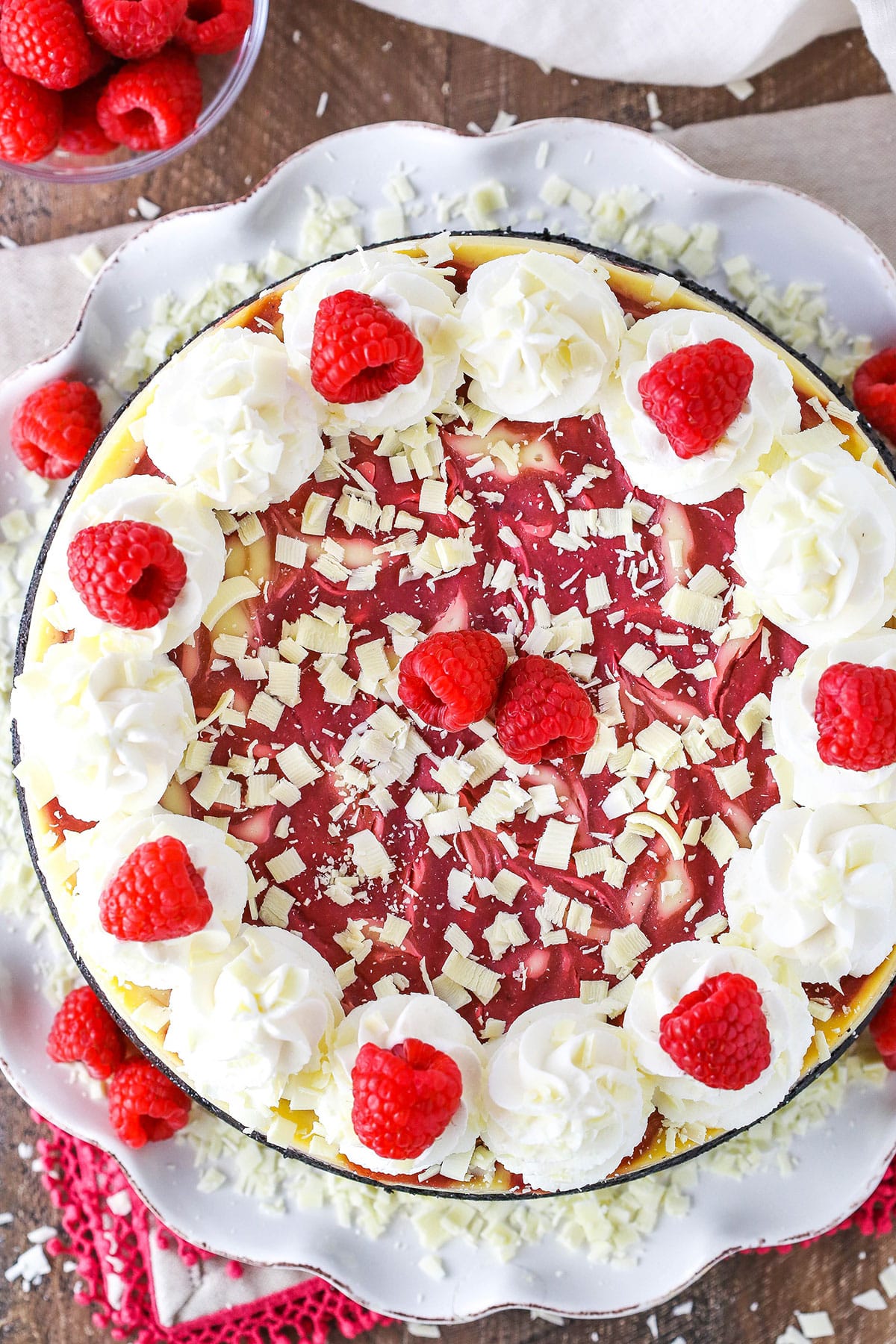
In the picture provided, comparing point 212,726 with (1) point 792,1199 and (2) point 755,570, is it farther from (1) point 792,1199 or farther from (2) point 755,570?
(1) point 792,1199

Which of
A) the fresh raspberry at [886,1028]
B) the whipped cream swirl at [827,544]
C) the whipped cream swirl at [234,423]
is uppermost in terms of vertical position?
the whipped cream swirl at [234,423]

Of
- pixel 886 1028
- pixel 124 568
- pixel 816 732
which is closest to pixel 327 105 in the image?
pixel 124 568

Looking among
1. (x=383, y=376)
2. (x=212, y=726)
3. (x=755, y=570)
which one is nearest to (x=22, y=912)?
(x=212, y=726)

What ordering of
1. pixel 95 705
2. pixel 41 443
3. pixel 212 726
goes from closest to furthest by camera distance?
1. pixel 95 705
2. pixel 212 726
3. pixel 41 443

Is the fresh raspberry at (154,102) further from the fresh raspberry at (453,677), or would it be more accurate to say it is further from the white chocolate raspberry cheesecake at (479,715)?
the fresh raspberry at (453,677)

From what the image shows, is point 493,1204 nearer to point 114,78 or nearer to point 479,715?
point 479,715

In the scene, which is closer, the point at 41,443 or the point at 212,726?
the point at 212,726

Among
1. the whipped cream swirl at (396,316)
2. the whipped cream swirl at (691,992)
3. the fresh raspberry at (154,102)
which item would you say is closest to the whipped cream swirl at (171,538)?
the whipped cream swirl at (396,316)
